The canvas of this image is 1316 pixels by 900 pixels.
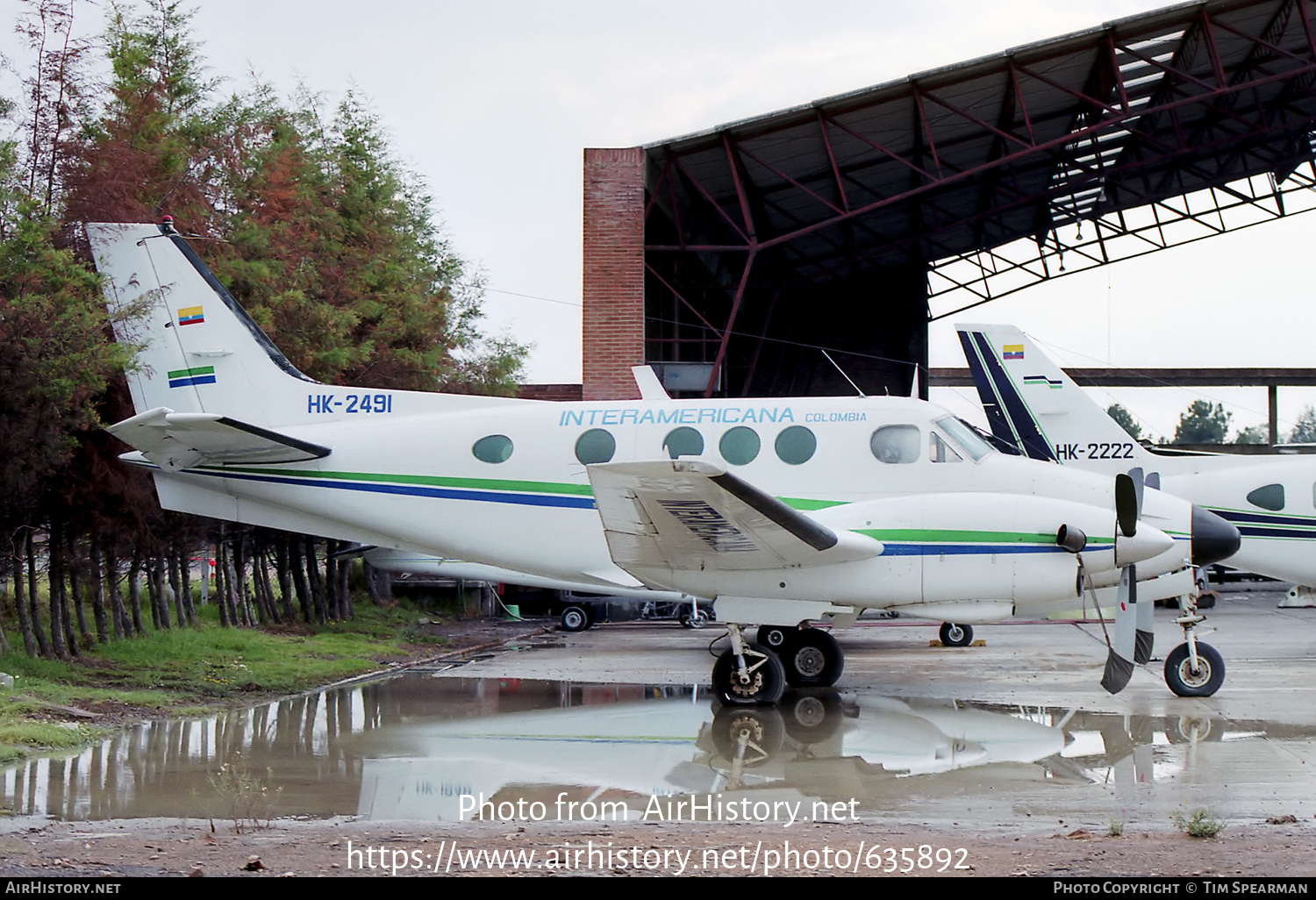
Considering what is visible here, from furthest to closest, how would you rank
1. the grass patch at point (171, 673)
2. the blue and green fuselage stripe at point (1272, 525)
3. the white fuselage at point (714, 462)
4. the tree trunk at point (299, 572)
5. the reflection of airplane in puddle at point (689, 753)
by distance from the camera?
the tree trunk at point (299, 572)
the blue and green fuselage stripe at point (1272, 525)
the white fuselage at point (714, 462)
the grass patch at point (171, 673)
the reflection of airplane in puddle at point (689, 753)

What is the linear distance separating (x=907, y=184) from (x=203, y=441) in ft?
80.9

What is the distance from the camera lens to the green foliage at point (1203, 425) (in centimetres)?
11711

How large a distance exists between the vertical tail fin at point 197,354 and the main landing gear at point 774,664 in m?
5.68

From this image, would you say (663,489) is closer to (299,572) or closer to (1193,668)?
(1193,668)

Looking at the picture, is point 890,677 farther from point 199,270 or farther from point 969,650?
point 199,270

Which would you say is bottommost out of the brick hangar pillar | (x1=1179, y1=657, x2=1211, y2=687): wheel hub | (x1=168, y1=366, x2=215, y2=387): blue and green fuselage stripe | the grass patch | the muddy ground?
the grass patch

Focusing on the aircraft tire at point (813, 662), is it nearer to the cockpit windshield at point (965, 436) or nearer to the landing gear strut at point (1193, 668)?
the cockpit windshield at point (965, 436)

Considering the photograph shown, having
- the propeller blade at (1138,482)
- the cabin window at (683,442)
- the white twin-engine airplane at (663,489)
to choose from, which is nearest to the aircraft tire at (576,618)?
the white twin-engine airplane at (663,489)

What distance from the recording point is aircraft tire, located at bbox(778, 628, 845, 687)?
513 inches

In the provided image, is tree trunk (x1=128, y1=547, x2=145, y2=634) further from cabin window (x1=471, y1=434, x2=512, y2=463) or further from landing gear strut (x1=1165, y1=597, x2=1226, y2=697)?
landing gear strut (x1=1165, y1=597, x2=1226, y2=697)

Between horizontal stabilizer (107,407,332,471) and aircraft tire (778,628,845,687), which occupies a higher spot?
horizontal stabilizer (107,407,332,471)

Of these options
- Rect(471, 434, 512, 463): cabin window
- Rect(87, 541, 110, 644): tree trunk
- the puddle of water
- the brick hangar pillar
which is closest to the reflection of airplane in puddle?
the puddle of water

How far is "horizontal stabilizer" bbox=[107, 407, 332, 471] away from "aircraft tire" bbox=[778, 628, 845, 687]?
18.4 ft

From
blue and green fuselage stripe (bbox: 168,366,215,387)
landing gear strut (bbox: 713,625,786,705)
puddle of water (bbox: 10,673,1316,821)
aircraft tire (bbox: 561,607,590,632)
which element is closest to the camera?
puddle of water (bbox: 10,673,1316,821)
